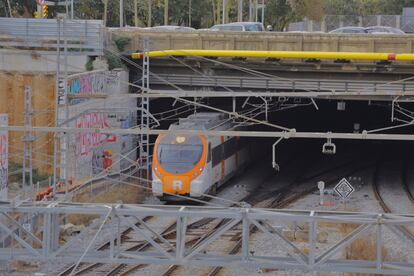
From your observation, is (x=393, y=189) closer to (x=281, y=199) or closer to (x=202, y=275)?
(x=281, y=199)

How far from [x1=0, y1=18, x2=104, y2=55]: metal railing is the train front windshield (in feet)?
17.9

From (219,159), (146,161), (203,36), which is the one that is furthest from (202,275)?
(203,36)

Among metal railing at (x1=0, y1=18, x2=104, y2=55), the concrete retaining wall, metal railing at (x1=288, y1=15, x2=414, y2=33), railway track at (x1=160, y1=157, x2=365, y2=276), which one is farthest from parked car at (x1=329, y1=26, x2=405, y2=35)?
metal railing at (x1=288, y1=15, x2=414, y2=33)

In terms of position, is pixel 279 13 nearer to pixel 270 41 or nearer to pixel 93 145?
pixel 270 41

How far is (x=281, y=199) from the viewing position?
30.6 m

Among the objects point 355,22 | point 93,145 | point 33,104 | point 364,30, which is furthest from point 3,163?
point 355,22

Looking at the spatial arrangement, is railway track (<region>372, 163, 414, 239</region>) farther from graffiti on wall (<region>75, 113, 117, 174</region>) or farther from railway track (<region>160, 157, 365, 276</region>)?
graffiti on wall (<region>75, 113, 117, 174</region>)

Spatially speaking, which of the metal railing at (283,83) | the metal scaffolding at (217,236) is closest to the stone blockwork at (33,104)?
the metal railing at (283,83)

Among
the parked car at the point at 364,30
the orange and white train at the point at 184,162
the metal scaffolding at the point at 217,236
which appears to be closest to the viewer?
the metal scaffolding at the point at 217,236

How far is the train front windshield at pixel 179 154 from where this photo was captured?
92.7 ft

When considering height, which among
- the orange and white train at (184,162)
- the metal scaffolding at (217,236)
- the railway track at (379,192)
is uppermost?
the metal scaffolding at (217,236)

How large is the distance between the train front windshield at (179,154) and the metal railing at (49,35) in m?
5.44

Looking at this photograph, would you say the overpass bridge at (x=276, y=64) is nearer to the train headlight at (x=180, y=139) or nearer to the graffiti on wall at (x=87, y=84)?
the graffiti on wall at (x=87, y=84)

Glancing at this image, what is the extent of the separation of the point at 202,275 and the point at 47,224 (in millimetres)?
6446
